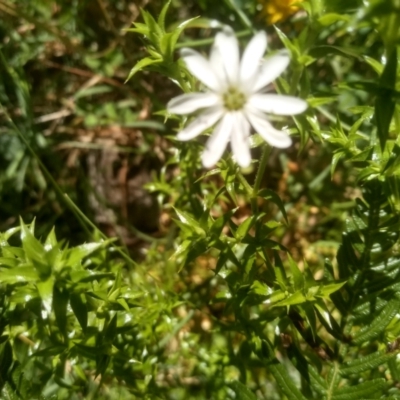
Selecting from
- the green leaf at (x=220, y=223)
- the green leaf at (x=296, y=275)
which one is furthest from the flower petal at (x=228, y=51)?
the green leaf at (x=296, y=275)

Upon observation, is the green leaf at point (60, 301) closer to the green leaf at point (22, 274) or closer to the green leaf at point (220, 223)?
the green leaf at point (22, 274)

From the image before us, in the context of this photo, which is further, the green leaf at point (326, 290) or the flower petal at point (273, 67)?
the green leaf at point (326, 290)

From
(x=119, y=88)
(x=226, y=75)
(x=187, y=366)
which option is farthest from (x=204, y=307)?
(x=226, y=75)

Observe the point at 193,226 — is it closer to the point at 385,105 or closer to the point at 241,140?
the point at 241,140

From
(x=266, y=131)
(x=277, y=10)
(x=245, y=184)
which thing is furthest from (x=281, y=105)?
(x=277, y=10)

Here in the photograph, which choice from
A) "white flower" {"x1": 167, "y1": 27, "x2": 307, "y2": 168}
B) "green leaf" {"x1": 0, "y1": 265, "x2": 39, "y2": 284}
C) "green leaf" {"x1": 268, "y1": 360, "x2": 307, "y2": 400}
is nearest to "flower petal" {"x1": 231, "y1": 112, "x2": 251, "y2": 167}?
"white flower" {"x1": 167, "y1": 27, "x2": 307, "y2": 168}

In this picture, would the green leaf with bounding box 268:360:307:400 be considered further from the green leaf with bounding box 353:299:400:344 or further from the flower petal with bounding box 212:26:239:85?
the flower petal with bounding box 212:26:239:85
